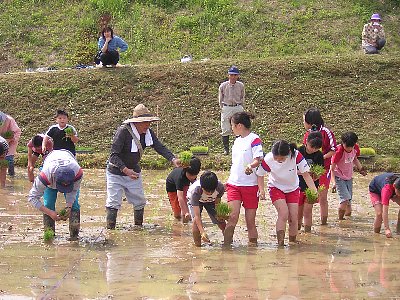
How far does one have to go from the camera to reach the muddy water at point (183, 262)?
7.87m

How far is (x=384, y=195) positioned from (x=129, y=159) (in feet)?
10.4

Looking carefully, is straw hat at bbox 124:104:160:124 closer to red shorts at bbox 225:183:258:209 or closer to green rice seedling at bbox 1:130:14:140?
red shorts at bbox 225:183:258:209

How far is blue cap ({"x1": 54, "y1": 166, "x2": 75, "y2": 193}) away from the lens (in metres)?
9.44

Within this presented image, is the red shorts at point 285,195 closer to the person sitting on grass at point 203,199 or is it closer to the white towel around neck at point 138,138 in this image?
the person sitting on grass at point 203,199

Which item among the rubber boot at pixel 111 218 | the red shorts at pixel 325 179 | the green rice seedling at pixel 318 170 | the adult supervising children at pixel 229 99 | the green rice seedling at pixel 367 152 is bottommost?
the rubber boot at pixel 111 218

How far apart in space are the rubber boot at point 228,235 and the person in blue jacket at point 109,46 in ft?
35.9

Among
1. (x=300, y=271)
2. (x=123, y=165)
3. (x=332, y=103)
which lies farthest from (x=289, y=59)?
(x=300, y=271)

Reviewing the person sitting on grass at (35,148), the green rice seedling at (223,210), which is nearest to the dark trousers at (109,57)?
the person sitting on grass at (35,148)

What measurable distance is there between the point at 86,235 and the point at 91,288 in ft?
8.32

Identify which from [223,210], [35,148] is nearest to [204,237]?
[223,210]

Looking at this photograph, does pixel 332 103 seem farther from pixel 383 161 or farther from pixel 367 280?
pixel 367 280

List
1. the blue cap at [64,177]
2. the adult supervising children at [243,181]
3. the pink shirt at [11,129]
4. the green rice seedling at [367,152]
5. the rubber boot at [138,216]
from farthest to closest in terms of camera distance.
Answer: the green rice seedling at [367,152] → the pink shirt at [11,129] → the rubber boot at [138,216] → the adult supervising children at [243,181] → the blue cap at [64,177]

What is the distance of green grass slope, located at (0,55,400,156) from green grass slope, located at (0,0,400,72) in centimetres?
289

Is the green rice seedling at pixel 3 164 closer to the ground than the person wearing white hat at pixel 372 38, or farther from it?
closer to the ground
